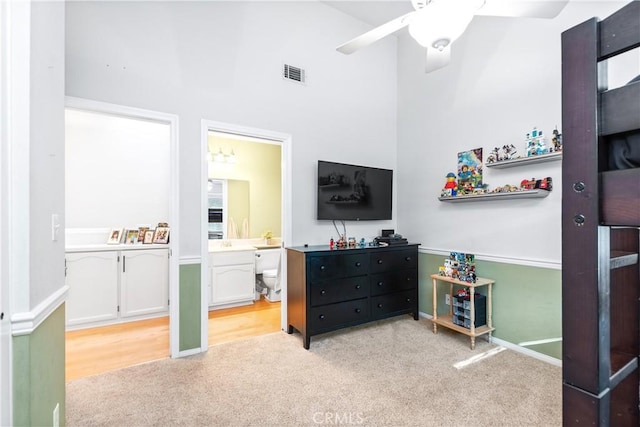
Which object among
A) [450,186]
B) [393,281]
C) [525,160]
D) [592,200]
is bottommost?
[393,281]

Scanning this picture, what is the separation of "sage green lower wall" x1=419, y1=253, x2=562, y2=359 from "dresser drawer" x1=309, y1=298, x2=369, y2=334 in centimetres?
116

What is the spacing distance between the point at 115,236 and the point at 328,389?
3140 millimetres

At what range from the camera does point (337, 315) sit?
9.05 ft

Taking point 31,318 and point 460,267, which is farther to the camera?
point 460,267

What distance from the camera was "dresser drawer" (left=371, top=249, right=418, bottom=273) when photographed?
9.75ft

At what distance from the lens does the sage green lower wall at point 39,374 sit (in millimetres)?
1058

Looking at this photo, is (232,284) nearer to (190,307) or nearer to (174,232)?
(190,307)

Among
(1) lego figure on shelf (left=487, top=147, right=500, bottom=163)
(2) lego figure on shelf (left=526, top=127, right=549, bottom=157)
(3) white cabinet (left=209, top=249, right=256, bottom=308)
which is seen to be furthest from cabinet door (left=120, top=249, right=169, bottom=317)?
(2) lego figure on shelf (left=526, top=127, right=549, bottom=157)

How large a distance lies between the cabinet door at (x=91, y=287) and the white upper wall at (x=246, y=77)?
4.64ft

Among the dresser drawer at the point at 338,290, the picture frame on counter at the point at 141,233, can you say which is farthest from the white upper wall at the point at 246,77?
the picture frame on counter at the point at 141,233

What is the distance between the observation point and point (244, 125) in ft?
9.21

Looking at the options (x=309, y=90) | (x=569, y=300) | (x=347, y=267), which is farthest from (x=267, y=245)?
(x=569, y=300)

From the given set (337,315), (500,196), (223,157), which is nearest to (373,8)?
(500,196)

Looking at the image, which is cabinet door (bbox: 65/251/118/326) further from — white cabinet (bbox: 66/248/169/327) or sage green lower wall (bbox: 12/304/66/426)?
sage green lower wall (bbox: 12/304/66/426)
